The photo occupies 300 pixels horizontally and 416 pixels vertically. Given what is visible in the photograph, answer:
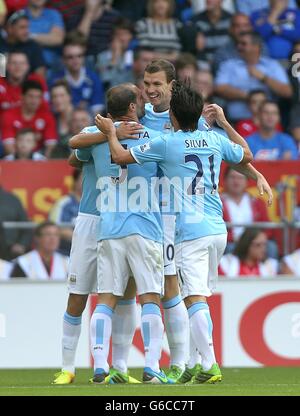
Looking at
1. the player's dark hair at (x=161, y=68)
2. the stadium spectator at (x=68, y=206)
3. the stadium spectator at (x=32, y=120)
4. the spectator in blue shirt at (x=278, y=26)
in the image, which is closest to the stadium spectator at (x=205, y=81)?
the spectator in blue shirt at (x=278, y=26)

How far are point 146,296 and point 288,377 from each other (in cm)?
218

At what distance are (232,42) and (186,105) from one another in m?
8.82

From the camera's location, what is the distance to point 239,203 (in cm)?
1416

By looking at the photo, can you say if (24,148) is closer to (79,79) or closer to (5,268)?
(79,79)

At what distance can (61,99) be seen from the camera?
16.6 metres

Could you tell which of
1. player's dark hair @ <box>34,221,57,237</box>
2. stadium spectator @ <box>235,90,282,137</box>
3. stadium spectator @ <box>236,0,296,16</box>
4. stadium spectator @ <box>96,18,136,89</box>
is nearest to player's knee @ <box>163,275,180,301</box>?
player's dark hair @ <box>34,221,57,237</box>

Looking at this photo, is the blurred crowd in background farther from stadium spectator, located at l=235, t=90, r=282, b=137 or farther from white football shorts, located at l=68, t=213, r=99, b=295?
white football shorts, located at l=68, t=213, r=99, b=295

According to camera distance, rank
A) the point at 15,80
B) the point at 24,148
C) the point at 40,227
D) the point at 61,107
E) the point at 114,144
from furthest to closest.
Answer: the point at 15,80 → the point at 61,107 → the point at 24,148 → the point at 40,227 → the point at 114,144

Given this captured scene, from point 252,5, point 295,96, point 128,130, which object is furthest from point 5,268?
point 252,5

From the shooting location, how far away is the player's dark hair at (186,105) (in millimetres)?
9008

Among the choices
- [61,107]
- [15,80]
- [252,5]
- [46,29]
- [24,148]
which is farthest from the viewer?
[252,5]

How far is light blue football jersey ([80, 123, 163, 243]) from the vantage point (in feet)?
30.6
